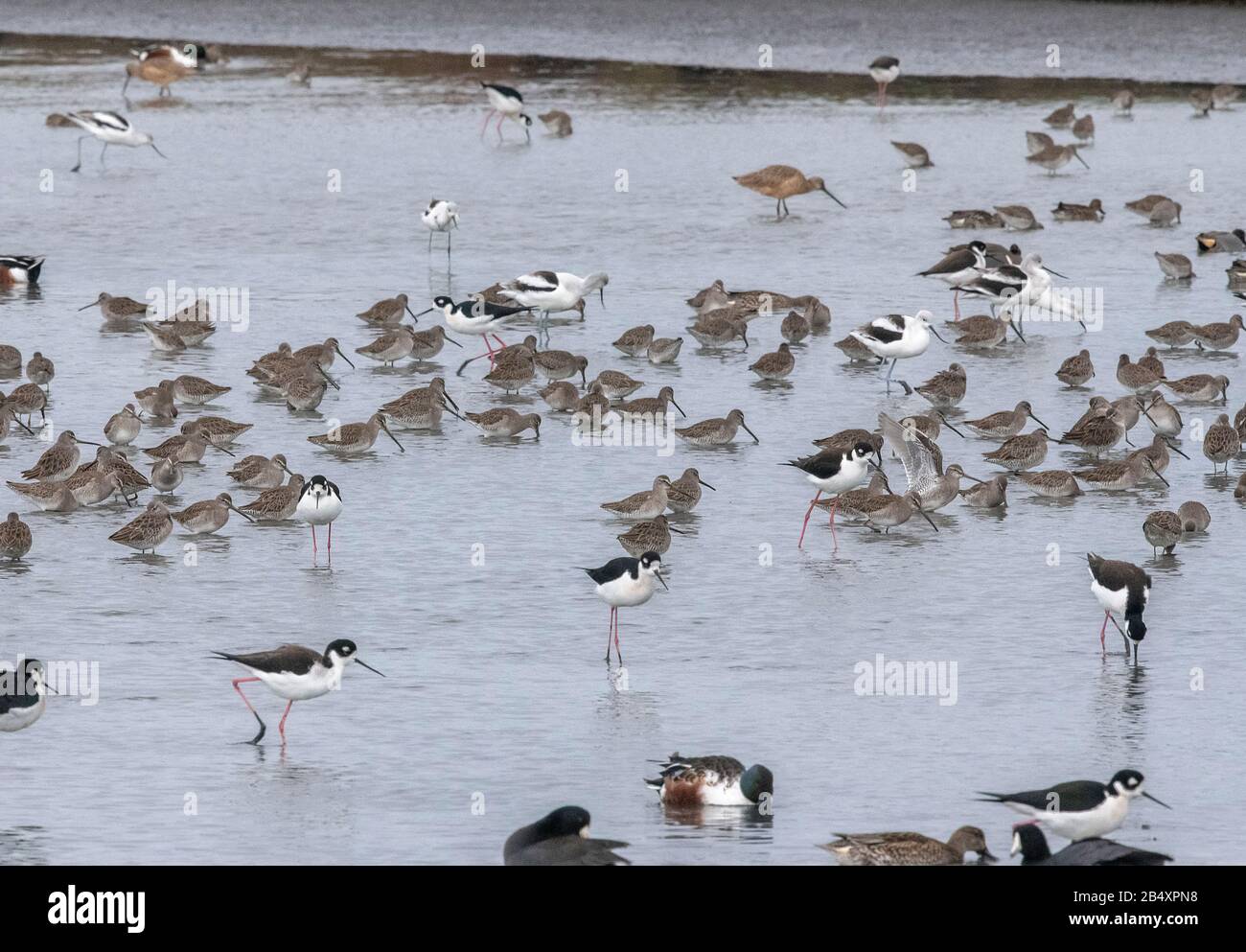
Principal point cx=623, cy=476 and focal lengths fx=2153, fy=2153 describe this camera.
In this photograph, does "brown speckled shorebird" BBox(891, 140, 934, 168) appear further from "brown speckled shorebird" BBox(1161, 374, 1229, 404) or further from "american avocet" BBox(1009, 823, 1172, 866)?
"american avocet" BBox(1009, 823, 1172, 866)

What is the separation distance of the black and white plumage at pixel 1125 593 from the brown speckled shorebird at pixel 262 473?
21.4 ft

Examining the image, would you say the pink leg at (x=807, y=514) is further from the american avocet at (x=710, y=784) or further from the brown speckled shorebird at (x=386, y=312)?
the brown speckled shorebird at (x=386, y=312)

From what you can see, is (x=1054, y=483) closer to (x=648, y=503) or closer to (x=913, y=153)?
(x=648, y=503)

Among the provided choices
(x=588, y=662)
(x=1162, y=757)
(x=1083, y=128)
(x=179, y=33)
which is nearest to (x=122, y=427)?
(x=588, y=662)

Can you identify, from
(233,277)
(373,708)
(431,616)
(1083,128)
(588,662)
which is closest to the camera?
(373,708)

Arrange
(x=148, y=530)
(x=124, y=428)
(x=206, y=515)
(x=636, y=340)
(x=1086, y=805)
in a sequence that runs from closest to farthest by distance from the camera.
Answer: (x=1086, y=805) < (x=148, y=530) < (x=206, y=515) < (x=124, y=428) < (x=636, y=340)

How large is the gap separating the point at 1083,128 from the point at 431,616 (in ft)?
72.8

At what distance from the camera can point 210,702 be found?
39.1 ft

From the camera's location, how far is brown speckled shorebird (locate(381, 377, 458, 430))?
1842 centimetres

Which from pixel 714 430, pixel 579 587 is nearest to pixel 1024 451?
pixel 714 430

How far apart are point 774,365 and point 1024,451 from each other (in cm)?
366

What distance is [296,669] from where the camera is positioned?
1143cm

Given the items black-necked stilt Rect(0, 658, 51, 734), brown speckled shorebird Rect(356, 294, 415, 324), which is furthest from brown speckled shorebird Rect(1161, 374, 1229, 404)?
black-necked stilt Rect(0, 658, 51, 734)

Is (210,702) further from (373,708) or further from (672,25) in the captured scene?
(672,25)
